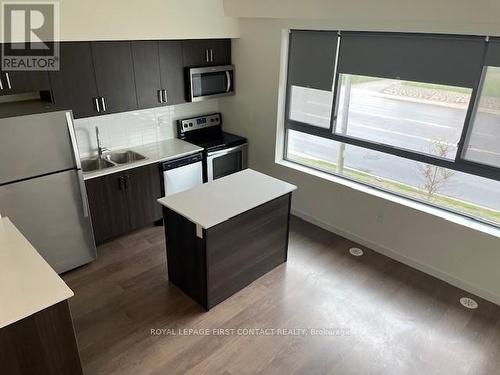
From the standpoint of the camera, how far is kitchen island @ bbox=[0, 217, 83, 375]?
68.2 inches

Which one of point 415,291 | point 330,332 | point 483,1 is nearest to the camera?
point 483,1

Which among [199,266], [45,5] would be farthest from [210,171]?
[45,5]

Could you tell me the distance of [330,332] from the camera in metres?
2.78

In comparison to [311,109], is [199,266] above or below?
below

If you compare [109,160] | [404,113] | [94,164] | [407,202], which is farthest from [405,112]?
[94,164]

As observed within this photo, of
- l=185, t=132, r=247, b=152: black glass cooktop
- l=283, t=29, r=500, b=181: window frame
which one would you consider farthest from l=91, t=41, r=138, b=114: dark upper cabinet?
l=283, t=29, r=500, b=181: window frame

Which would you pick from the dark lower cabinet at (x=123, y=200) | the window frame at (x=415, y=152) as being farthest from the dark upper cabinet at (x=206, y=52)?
the dark lower cabinet at (x=123, y=200)

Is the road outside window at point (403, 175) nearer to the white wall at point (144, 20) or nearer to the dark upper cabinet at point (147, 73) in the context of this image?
the white wall at point (144, 20)

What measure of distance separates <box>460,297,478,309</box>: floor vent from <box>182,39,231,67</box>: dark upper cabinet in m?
3.62

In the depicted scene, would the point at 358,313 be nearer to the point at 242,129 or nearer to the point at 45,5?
the point at 242,129

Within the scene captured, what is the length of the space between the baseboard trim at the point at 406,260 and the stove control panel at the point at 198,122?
5.28ft

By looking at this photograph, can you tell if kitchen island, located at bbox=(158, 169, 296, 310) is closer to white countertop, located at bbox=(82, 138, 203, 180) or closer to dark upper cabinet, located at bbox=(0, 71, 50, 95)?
white countertop, located at bbox=(82, 138, 203, 180)

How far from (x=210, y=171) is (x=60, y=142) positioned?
5.96 ft

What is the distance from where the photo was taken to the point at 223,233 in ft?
9.25
